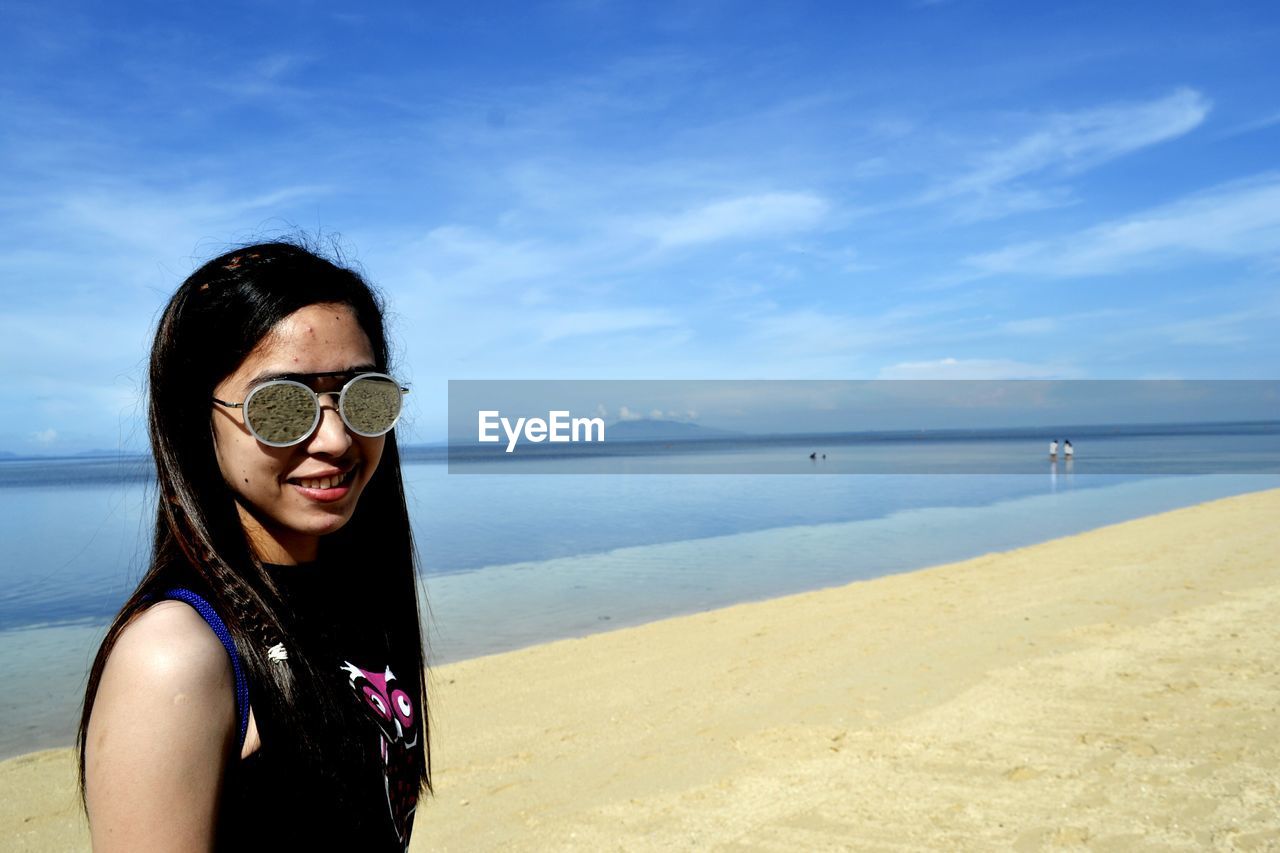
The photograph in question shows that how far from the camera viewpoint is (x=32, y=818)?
217 inches

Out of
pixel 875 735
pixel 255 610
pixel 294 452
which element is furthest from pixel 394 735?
pixel 875 735

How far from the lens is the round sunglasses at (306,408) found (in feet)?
4.70

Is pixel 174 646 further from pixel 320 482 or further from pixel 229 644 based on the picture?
pixel 320 482

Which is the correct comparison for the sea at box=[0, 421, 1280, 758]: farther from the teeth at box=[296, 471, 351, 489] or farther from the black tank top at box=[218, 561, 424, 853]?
the teeth at box=[296, 471, 351, 489]

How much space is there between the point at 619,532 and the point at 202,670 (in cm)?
1968

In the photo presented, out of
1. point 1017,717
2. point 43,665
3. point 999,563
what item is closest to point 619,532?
point 999,563

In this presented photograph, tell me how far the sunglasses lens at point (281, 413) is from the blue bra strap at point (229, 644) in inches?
11.4

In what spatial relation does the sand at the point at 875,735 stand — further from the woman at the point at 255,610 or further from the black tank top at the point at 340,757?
the woman at the point at 255,610

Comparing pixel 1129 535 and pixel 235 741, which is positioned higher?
pixel 235 741

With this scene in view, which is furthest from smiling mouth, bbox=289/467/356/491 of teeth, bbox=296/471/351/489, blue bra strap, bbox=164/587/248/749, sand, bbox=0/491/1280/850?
sand, bbox=0/491/1280/850

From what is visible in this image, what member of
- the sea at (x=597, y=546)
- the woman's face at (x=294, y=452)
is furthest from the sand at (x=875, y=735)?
the woman's face at (x=294, y=452)

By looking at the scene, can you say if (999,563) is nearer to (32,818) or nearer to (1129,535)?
(1129,535)

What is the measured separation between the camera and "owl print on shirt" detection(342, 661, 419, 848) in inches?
63.3

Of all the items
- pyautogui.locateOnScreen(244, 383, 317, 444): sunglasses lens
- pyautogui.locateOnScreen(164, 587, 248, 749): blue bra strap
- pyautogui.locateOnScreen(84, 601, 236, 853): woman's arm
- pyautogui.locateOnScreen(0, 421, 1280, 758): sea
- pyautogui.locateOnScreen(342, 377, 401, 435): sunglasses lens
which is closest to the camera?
pyautogui.locateOnScreen(84, 601, 236, 853): woman's arm
